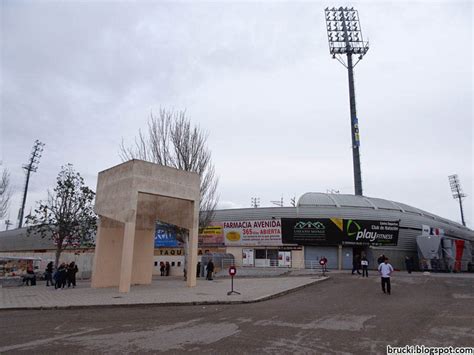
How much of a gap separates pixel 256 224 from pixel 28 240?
3393cm

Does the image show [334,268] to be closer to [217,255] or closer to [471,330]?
[217,255]

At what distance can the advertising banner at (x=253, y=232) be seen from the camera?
1474 inches

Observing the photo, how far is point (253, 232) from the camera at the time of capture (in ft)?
125

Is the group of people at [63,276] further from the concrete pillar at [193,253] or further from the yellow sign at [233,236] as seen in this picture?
the yellow sign at [233,236]

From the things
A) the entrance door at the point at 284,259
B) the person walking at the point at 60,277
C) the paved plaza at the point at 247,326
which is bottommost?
the paved plaza at the point at 247,326

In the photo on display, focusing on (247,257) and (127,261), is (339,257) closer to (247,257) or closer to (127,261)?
(247,257)

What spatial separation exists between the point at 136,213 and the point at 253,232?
18872 millimetres

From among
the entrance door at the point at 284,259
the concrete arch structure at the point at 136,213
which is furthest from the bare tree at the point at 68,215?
the entrance door at the point at 284,259

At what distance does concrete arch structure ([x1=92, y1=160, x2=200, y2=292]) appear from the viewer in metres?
18.5

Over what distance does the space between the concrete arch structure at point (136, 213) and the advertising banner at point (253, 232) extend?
15.7 meters

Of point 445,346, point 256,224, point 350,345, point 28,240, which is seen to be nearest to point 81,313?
point 350,345

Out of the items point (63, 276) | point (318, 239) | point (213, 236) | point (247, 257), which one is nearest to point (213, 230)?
point (213, 236)

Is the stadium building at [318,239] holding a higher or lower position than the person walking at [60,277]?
higher

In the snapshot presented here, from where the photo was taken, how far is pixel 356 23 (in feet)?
180
